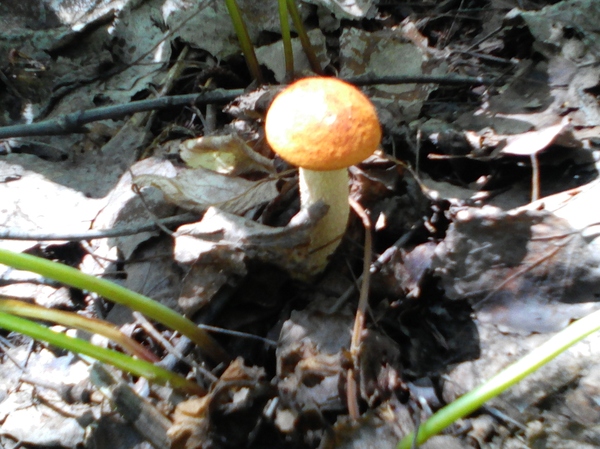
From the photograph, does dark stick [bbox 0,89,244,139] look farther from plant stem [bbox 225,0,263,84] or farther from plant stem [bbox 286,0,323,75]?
plant stem [bbox 286,0,323,75]

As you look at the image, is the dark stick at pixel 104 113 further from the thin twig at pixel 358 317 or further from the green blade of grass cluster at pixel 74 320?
the green blade of grass cluster at pixel 74 320

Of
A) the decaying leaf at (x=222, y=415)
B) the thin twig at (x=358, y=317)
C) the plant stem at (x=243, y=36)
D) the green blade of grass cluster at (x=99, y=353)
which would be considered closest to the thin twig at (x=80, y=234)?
→ the green blade of grass cluster at (x=99, y=353)

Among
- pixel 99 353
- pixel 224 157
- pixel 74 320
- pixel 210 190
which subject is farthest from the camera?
pixel 224 157

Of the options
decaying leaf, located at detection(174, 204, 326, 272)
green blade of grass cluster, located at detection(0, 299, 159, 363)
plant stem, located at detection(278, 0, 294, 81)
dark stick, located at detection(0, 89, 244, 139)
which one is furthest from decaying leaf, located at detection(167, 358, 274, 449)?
plant stem, located at detection(278, 0, 294, 81)

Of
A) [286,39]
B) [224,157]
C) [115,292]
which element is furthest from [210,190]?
[286,39]

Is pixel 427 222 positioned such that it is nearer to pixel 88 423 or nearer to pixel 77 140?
pixel 88 423

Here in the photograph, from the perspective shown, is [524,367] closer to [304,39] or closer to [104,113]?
[304,39]
